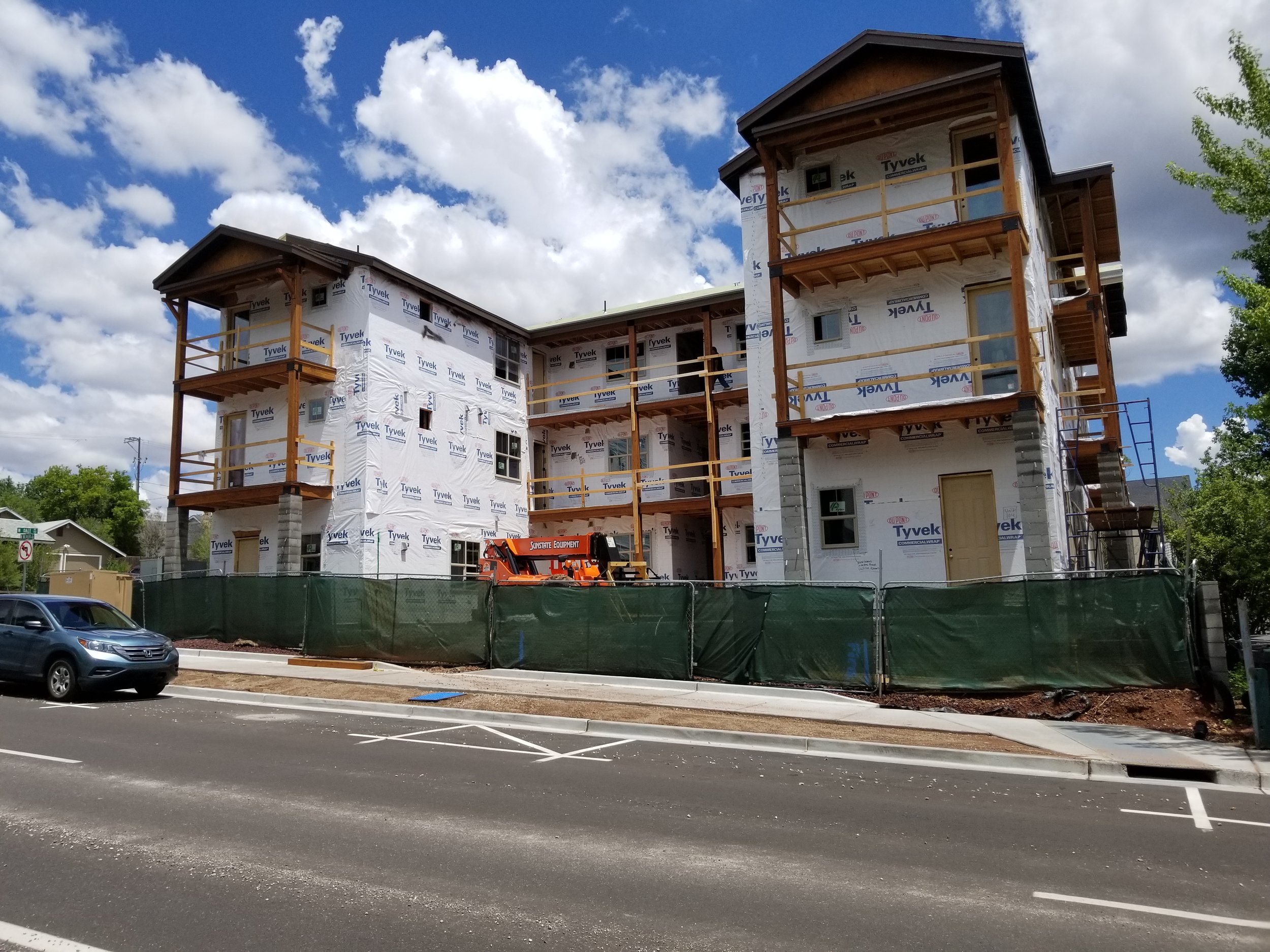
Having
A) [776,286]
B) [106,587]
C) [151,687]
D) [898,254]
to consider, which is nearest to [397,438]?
[106,587]

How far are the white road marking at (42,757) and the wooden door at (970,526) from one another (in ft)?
49.3

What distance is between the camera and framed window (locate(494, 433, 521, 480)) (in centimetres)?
2908

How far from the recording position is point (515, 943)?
4.50 metres

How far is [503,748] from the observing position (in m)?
10.4

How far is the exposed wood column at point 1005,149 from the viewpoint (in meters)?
17.1

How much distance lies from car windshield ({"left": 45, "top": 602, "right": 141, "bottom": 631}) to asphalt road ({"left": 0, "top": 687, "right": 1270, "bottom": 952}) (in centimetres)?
478

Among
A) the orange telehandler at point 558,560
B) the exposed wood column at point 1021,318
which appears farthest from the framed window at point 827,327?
the orange telehandler at point 558,560

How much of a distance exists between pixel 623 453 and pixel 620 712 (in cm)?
1715

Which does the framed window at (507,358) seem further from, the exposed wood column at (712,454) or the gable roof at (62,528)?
the gable roof at (62,528)

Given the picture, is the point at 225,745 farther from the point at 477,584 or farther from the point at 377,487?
the point at 377,487

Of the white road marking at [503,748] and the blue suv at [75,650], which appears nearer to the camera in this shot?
the white road marking at [503,748]

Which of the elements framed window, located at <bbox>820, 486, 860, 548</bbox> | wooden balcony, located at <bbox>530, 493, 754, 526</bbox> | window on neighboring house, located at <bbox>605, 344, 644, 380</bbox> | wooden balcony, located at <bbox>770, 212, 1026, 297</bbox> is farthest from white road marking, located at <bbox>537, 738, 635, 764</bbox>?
window on neighboring house, located at <bbox>605, 344, 644, 380</bbox>

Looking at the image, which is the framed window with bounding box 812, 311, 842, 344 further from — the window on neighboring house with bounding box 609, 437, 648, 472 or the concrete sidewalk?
the window on neighboring house with bounding box 609, 437, 648, 472

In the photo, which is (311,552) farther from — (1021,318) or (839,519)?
(1021,318)
